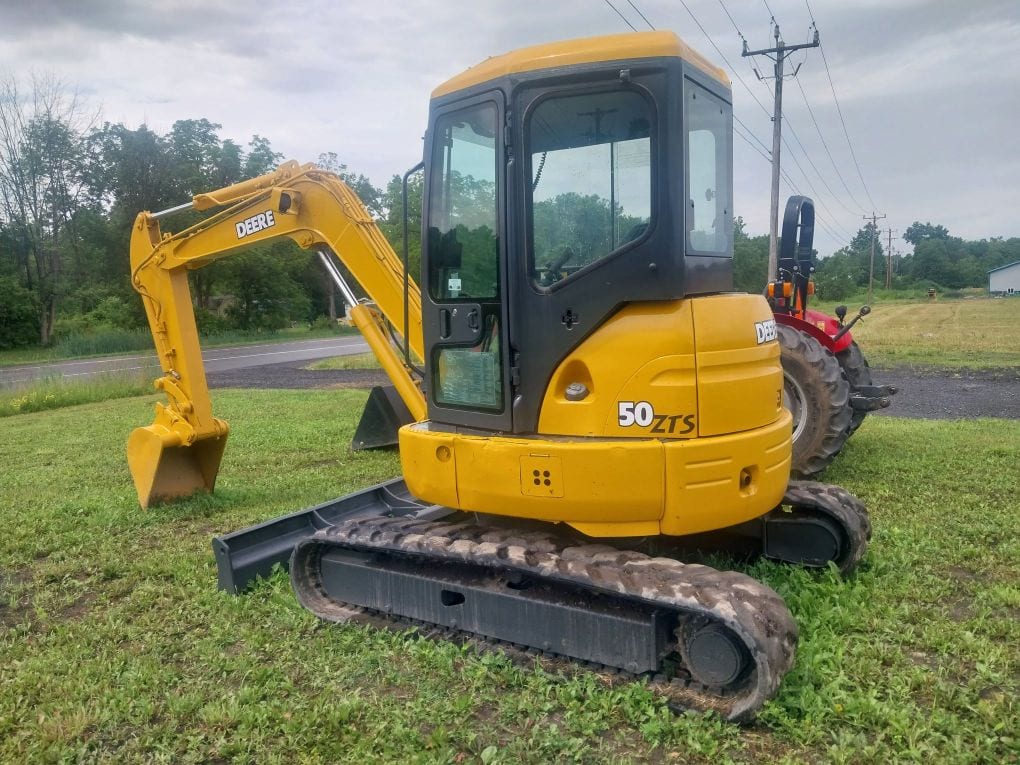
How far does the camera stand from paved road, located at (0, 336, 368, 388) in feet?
72.3

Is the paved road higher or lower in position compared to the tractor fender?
lower

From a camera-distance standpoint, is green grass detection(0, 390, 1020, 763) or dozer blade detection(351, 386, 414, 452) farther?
dozer blade detection(351, 386, 414, 452)

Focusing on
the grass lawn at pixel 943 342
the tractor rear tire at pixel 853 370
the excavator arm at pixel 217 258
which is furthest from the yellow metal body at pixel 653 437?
the grass lawn at pixel 943 342

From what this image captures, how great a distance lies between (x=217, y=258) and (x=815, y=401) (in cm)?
528

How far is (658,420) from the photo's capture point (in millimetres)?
3641

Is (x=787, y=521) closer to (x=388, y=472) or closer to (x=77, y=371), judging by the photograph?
(x=388, y=472)

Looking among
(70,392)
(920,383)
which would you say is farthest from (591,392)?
Result: (70,392)

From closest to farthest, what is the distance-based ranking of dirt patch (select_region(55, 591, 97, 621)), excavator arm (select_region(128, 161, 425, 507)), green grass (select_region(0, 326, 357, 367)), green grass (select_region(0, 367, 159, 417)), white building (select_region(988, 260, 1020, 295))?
dirt patch (select_region(55, 591, 97, 621))
excavator arm (select_region(128, 161, 425, 507))
green grass (select_region(0, 367, 159, 417))
green grass (select_region(0, 326, 357, 367))
white building (select_region(988, 260, 1020, 295))

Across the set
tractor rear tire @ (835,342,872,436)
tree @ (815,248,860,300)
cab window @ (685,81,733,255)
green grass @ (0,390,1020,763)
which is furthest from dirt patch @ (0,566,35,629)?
tree @ (815,248,860,300)

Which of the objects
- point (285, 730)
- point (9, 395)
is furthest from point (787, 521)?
point (9, 395)

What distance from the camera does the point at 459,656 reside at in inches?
155

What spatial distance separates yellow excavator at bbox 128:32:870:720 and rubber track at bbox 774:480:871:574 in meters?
0.02

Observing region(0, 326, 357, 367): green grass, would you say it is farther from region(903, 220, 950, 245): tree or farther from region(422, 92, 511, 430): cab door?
region(903, 220, 950, 245): tree

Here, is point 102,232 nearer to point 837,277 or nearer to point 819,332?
point 819,332
